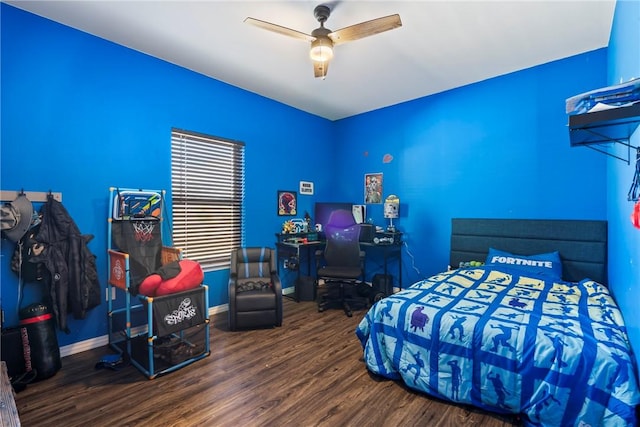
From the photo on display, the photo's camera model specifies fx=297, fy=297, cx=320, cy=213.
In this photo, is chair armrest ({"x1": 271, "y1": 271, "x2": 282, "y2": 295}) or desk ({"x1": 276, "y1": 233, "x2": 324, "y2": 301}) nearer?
chair armrest ({"x1": 271, "y1": 271, "x2": 282, "y2": 295})

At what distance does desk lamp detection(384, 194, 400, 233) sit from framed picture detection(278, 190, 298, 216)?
1.43 metres

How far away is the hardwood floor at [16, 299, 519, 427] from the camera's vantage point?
6.19ft

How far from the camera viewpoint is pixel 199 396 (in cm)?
213

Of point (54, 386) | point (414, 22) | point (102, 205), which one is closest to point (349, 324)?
point (54, 386)

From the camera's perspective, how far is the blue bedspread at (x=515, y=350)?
1608mm

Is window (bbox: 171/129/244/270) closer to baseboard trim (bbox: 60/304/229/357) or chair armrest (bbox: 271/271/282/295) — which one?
chair armrest (bbox: 271/271/282/295)

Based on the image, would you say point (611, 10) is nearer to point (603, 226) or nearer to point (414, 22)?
point (414, 22)

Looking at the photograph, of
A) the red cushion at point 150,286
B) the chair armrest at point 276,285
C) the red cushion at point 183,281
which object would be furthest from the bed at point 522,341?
the red cushion at point 150,286

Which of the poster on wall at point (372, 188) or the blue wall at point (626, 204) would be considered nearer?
the blue wall at point (626, 204)

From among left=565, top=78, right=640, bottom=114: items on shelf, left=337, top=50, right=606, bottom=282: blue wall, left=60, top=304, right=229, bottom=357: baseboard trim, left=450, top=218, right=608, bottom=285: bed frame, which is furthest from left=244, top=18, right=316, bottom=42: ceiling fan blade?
left=60, top=304, right=229, bottom=357: baseboard trim

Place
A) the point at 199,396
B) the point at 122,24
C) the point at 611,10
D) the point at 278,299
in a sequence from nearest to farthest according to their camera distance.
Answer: the point at 199,396 < the point at 611,10 < the point at 122,24 < the point at 278,299

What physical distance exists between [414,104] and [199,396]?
4.43 meters

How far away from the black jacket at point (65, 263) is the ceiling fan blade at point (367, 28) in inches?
107

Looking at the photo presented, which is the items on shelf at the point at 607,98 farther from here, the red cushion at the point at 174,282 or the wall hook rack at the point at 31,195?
the wall hook rack at the point at 31,195
